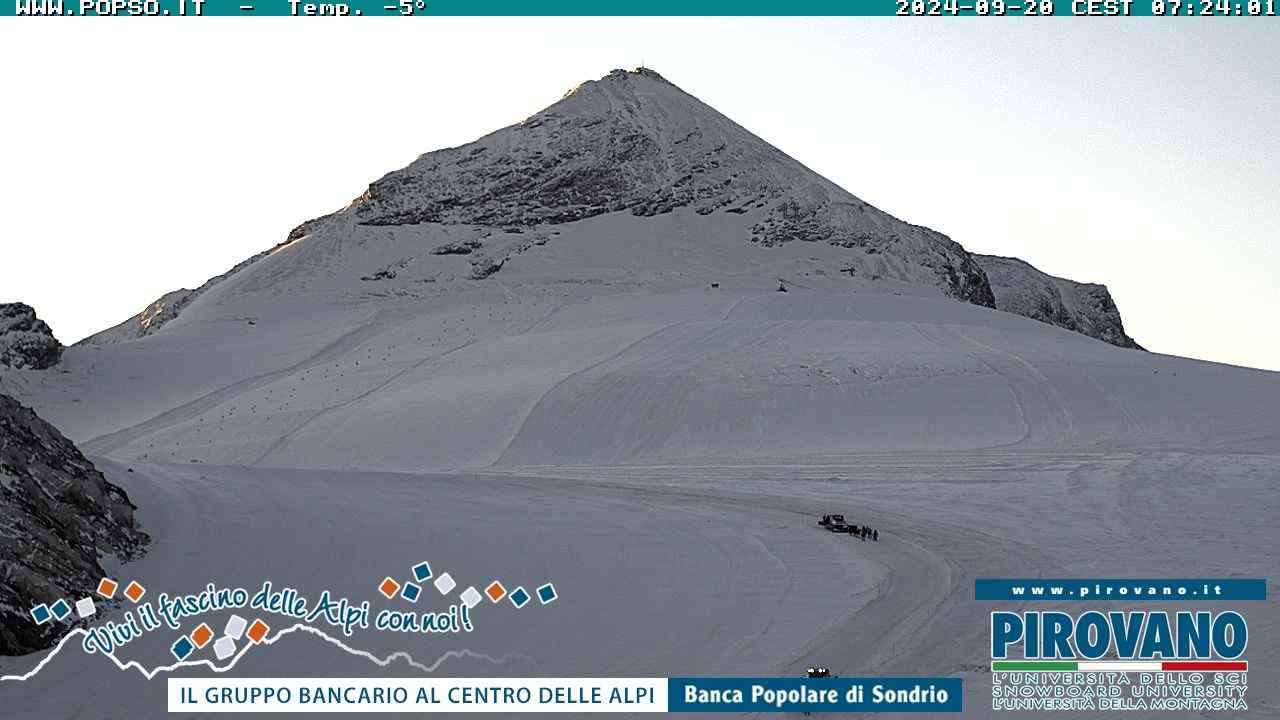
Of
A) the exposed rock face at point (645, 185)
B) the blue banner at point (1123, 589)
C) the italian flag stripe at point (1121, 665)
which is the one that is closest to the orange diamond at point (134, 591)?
the italian flag stripe at point (1121, 665)

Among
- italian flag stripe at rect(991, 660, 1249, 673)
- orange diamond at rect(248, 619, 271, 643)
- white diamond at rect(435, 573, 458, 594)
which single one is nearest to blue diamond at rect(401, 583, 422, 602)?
white diamond at rect(435, 573, 458, 594)

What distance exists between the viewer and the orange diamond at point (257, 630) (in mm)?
12586

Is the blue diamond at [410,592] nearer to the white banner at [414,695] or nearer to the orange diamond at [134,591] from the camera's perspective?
the white banner at [414,695]

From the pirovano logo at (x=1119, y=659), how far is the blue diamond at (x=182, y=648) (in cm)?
794

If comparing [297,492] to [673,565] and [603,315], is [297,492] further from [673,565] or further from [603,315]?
[603,315]

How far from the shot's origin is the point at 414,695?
11391 millimetres

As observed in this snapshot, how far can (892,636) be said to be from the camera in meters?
13.6

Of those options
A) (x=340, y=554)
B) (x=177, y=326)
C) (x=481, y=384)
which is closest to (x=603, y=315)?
(x=481, y=384)

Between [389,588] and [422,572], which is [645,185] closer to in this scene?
[422,572]

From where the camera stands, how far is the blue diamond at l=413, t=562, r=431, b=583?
15.2 metres

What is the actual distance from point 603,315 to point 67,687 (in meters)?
46.8

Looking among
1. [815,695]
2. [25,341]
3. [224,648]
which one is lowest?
[815,695]

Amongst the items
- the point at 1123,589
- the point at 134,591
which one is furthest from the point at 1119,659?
the point at 134,591

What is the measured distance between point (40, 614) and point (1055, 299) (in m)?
130
